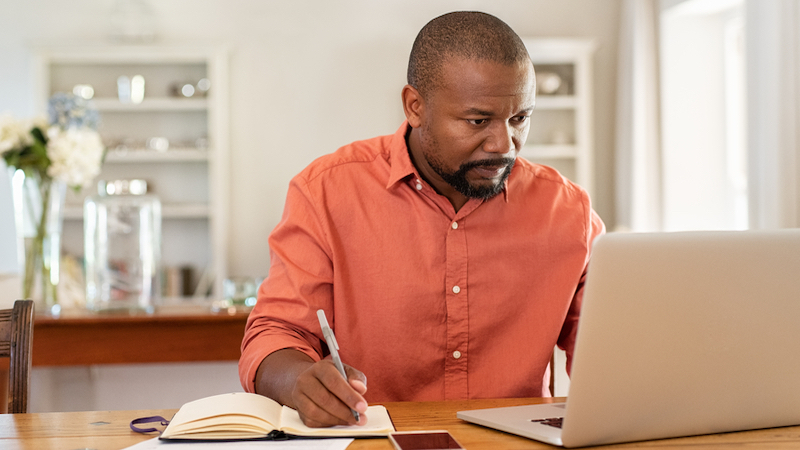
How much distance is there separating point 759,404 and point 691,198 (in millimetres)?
3243

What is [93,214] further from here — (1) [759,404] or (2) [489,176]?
(1) [759,404]

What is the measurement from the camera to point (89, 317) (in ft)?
6.78

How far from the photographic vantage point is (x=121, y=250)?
2154 mm

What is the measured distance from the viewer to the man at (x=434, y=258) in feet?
4.14

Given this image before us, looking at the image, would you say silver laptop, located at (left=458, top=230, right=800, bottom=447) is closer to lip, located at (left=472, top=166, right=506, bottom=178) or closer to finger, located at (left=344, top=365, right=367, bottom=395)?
finger, located at (left=344, top=365, right=367, bottom=395)

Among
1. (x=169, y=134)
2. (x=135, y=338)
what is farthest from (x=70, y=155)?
(x=169, y=134)

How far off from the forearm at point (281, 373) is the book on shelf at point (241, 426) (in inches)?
3.2

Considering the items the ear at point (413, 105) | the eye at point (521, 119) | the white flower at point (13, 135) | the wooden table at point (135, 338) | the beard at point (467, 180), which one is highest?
the white flower at point (13, 135)

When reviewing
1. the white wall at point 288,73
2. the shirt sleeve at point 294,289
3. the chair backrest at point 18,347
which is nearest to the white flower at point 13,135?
the chair backrest at point 18,347

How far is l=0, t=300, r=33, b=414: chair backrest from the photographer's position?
3.84 feet

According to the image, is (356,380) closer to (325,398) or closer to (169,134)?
(325,398)

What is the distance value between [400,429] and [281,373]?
0.22 meters

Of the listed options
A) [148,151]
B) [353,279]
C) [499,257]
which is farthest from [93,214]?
[148,151]

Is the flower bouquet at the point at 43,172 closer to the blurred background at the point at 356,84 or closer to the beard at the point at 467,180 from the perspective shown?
the beard at the point at 467,180
